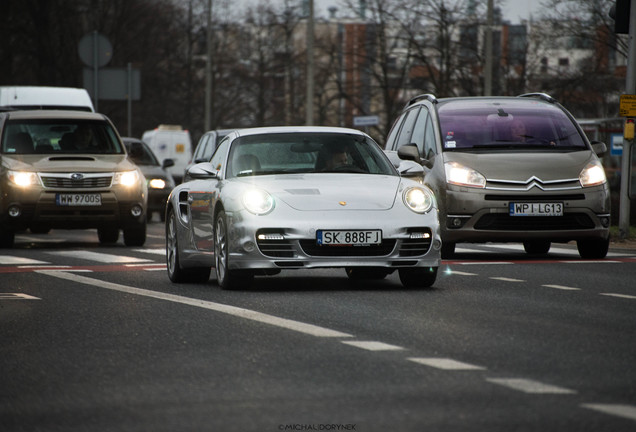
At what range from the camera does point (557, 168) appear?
15.5 metres

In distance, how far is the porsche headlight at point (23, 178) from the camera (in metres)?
19.1

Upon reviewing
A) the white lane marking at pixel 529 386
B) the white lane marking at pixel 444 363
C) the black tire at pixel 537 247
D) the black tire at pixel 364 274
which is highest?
the white lane marking at pixel 529 386

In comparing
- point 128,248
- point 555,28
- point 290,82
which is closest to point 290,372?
point 128,248

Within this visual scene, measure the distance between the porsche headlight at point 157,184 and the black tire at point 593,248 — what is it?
14.0m

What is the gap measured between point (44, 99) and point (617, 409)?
21.3 meters

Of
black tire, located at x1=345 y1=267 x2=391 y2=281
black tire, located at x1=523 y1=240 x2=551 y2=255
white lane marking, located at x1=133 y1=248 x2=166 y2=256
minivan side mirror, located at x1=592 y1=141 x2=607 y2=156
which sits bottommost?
white lane marking, located at x1=133 y1=248 x2=166 y2=256

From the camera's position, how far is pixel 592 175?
15711mm

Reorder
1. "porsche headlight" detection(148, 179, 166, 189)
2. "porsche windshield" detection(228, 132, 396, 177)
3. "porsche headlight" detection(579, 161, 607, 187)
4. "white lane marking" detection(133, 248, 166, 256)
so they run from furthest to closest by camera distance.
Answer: "porsche headlight" detection(148, 179, 166, 189) → "white lane marking" detection(133, 248, 166, 256) → "porsche headlight" detection(579, 161, 607, 187) → "porsche windshield" detection(228, 132, 396, 177)

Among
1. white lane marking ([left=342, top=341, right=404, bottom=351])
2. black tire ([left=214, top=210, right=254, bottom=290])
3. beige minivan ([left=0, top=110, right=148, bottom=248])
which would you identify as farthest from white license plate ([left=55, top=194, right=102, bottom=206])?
white lane marking ([left=342, top=341, right=404, bottom=351])

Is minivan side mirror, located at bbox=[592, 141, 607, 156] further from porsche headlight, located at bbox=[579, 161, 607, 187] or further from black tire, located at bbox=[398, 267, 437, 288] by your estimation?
black tire, located at bbox=[398, 267, 437, 288]

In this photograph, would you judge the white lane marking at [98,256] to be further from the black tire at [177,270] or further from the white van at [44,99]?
the white van at [44,99]

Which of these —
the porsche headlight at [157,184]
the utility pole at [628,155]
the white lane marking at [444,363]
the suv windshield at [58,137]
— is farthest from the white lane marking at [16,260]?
the porsche headlight at [157,184]

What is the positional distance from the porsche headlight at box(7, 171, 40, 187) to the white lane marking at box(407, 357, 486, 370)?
40.6 ft

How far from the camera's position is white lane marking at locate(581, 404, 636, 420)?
19.2 feet
